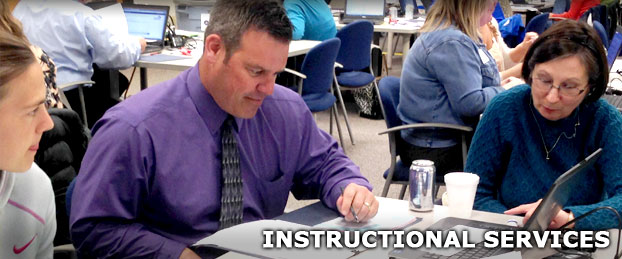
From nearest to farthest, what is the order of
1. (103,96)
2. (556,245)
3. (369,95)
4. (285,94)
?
(556,245) < (285,94) < (103,96) < (369,95)

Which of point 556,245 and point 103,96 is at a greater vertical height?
point 556,245

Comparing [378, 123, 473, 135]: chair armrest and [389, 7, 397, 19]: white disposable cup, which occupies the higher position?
[378, 123, 473, 135]: chair armrest

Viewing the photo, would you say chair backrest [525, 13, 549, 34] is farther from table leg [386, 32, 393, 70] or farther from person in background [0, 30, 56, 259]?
person in background [0, 30, 56, 259]

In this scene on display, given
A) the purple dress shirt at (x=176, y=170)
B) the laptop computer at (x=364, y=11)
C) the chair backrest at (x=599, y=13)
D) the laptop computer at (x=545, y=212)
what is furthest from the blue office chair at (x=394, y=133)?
the laptop computer at (x=364, y=11)

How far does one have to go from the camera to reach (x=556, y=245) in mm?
1674

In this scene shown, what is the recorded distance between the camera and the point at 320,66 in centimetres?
464

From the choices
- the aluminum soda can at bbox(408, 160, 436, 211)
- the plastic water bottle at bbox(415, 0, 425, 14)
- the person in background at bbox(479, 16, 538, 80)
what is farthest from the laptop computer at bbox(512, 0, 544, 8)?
the aluminum soda can at bbox(408, 160, 436, 211)

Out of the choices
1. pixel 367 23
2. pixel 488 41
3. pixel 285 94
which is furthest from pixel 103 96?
pixel 285 94

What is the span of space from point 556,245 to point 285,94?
2.76 ft

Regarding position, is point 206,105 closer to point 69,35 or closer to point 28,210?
point 28,210

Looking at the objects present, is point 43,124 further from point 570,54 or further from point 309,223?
point 570,54

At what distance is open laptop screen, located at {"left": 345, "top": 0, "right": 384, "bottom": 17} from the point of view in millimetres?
7395

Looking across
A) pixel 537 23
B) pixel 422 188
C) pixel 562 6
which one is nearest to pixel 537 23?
pixel 537 23

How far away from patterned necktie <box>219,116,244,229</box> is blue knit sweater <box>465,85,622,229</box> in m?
0.75
